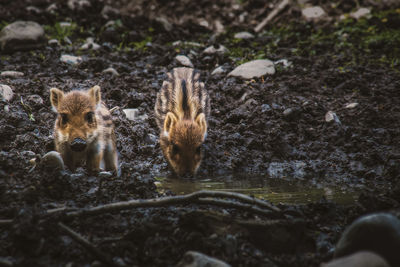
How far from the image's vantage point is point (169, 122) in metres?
4.88

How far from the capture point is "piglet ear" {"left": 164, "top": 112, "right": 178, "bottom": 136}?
4.82 m

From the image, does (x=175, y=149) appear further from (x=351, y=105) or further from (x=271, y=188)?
(x=351, y=105)

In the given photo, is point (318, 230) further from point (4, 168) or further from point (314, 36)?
point (314, 36)

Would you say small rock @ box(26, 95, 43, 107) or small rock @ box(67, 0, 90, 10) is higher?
small rock @ box(67, 0, 90, 10)

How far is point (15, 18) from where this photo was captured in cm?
813

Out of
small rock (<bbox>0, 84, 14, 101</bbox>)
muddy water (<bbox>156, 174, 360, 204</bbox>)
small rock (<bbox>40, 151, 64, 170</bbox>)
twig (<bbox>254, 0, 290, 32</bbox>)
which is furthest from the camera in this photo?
twig (<bbox>254, 0, 290, 32</bbox>)

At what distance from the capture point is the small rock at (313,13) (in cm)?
856

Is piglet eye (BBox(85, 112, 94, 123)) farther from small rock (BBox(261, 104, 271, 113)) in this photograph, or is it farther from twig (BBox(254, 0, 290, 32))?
twig (BBox(254, 0, 290, 32))

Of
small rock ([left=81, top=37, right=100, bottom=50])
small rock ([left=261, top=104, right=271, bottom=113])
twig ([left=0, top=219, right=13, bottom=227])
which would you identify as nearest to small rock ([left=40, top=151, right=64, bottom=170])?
twig ([left=0, top=219, right=13, bottom=227])

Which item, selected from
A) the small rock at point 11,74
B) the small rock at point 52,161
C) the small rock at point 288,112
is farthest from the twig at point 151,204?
the small rock at point 11,74

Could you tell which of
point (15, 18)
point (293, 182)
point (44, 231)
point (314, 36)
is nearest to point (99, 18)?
point (15, 18)

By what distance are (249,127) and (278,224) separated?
298cm

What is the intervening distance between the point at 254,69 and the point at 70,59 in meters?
3.05

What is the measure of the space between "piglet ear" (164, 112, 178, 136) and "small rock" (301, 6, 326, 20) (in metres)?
5.06
